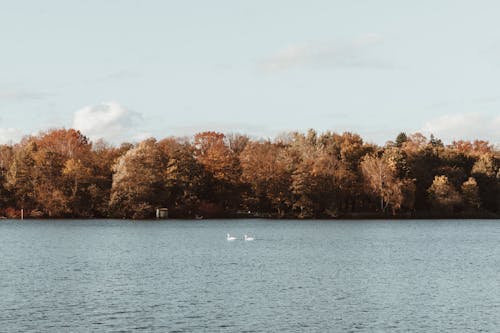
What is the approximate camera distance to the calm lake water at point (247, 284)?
3644cm

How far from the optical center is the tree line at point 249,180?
449ft

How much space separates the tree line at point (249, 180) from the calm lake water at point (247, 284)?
151 ft

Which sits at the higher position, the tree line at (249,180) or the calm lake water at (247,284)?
the tree line at (249,180)

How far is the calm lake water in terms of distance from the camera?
36438 millimetres

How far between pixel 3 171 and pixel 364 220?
71660 mm

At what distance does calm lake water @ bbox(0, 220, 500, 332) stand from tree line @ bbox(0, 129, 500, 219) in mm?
45896

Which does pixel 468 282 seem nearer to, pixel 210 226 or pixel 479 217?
pixel 210 226

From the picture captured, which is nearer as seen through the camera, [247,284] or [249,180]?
[247,284]

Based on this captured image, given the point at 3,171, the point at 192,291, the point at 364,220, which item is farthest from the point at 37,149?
the point at 192,291

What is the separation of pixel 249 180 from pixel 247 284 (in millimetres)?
95330

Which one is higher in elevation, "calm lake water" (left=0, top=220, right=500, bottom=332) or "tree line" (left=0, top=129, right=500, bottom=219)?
"tree line" (left=0, top=129, right=500, bottom=219)

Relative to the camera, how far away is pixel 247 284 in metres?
48.9

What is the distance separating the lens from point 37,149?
14650cm

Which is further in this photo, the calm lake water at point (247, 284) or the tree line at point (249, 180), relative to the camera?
the tree line at point (249, 180)
